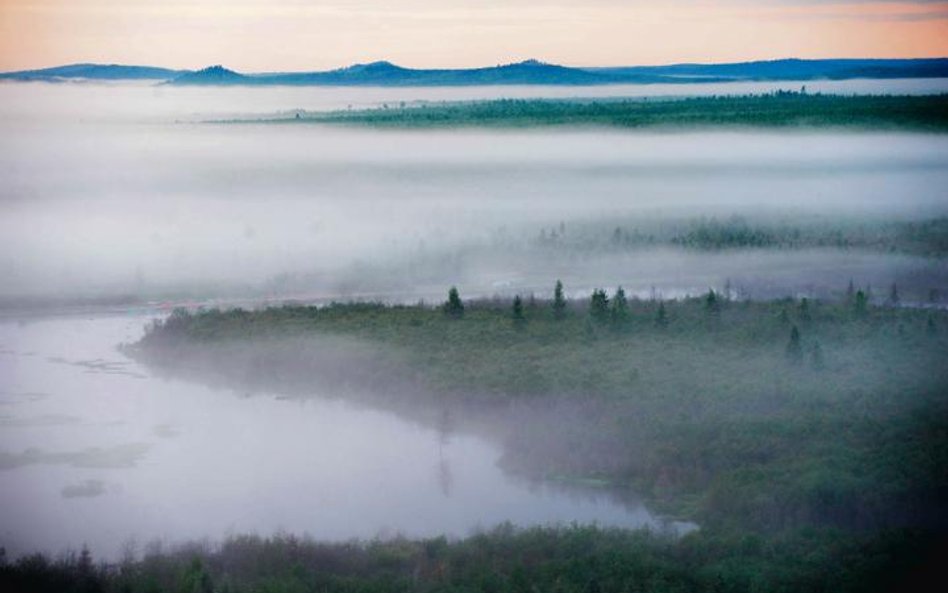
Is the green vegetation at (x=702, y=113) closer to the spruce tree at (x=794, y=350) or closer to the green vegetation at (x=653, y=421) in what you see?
the green vegetation at (x=653, y=421)

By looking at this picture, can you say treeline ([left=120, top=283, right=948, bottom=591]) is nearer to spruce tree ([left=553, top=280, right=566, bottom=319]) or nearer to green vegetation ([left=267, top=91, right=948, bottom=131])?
spruce tree ([left=553, top=280, right=566, bottom=319])

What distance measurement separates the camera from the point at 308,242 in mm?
72438

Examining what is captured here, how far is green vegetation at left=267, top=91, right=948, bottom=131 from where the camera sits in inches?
4072

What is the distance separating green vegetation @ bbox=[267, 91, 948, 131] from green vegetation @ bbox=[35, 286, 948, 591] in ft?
234

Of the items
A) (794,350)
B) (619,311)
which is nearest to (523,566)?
(794,350)

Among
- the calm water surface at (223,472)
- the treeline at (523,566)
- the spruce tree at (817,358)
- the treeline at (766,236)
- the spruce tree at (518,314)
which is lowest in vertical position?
the treeline at (766,236)

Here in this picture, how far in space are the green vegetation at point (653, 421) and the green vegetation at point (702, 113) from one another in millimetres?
71327

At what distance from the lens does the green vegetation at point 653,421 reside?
16094mm

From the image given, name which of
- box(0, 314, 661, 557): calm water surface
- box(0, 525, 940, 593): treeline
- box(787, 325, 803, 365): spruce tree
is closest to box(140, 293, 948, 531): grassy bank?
box(787, 325, 803, 365): spruce tree

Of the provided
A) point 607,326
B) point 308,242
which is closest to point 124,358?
point 607,326

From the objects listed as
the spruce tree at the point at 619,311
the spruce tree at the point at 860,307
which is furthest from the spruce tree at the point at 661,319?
the spruce tree at the point at 860,307

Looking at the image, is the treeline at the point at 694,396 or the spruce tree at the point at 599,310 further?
the spruce tree at the point at 599,310

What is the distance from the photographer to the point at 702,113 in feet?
406

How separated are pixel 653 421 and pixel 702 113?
10452 cm
